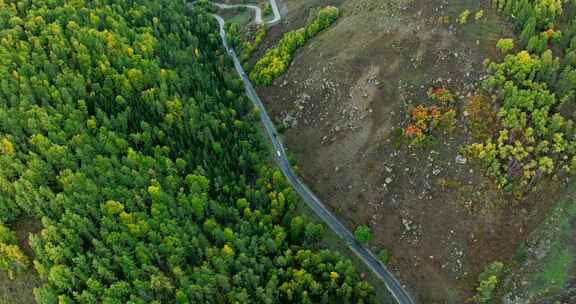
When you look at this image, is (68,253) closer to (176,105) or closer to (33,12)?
(176,105)

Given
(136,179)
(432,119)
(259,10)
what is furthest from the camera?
(259,10)

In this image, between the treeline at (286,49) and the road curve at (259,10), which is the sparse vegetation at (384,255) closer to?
the treeline at (286,49)

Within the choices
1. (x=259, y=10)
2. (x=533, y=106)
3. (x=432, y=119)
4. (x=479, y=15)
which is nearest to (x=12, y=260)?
(x=432, y=119)

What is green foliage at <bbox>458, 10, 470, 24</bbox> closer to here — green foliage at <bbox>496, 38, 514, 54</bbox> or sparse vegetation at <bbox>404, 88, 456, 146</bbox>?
green foliage at <bbox>496, 38, 514, 54</bbox>

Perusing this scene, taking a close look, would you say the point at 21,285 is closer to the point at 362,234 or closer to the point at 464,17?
the point at 362,234

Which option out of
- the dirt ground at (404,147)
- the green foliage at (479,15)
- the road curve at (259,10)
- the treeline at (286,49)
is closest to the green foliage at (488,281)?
the dirt ground at (404,147)

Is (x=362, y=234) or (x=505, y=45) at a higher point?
(x=505, y=45)

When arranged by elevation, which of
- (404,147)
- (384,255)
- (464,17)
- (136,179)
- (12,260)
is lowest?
(384,255)

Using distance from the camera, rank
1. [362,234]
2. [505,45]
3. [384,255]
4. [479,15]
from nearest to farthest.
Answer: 1. [384,255]
2. [362,234]
3. [505,45]
4. [479,15]
